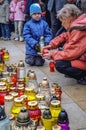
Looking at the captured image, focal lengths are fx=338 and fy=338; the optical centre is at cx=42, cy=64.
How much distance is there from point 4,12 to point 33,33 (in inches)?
169

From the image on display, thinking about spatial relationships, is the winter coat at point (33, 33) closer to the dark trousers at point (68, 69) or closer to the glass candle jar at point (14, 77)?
the dark trousers at point (68, 69)

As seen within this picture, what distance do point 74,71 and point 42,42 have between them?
1.40m

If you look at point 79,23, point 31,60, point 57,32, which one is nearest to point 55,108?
point 79,23

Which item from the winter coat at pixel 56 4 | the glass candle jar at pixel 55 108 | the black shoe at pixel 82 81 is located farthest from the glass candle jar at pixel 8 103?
the winter coat at pixel 56 4

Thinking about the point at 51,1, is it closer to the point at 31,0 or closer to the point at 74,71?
the point at 31,0

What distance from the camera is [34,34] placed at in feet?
21.8

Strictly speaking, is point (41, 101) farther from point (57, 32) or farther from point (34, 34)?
point (57, 32)

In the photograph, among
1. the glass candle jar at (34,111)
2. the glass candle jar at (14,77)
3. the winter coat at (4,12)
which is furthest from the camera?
the winter coat at (4,12)

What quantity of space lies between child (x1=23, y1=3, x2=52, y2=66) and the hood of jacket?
5.44ft

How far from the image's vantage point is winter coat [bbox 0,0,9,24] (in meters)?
10.6

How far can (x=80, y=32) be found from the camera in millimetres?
4750

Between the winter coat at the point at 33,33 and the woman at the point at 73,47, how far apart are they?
1.25m

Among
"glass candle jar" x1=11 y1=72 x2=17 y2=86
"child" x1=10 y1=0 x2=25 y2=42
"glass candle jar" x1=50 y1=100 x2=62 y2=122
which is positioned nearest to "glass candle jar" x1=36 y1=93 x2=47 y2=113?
"glass candle jar" x1=50 y1=100 x2=62 y2=122

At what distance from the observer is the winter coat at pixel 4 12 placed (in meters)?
10.6
